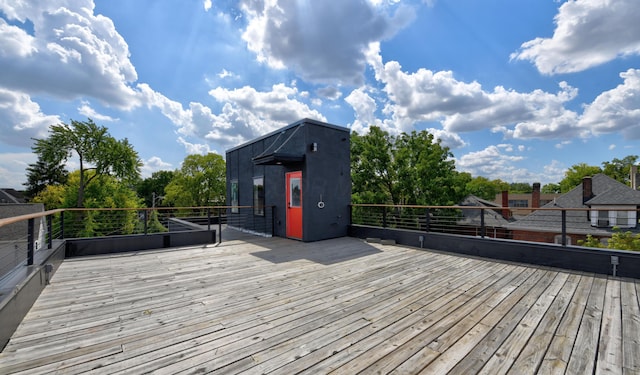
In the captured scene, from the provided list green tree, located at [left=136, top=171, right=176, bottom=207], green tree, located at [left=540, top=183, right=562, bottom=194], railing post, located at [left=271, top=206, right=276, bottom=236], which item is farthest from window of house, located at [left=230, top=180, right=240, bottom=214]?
green tree, located at [left=540, top=183, right=562, bottom=194]

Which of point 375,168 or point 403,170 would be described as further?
point 375,168

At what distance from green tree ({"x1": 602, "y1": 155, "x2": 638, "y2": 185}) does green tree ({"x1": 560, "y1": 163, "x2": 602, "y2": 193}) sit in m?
1.90

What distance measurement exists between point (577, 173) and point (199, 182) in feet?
176

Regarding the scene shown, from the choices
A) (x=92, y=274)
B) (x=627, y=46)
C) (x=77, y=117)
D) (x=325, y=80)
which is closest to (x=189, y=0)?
(x=325, y=80)

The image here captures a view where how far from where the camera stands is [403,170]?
63.4ft

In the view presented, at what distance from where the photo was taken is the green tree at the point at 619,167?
37500 millimetres

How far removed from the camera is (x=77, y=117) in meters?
20.0

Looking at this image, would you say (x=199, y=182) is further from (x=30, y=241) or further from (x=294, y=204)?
(x=30, y=241)

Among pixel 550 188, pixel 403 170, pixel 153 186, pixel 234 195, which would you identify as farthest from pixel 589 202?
pixel 550 188

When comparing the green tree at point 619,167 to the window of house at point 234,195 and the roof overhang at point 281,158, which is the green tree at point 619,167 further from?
the window of house at point 234,195

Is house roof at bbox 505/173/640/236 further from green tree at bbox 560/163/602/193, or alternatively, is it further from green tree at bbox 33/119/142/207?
green tree at bbox 33/119/142/207

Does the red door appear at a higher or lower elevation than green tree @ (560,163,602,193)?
lower

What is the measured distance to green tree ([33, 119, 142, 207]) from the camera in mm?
19016

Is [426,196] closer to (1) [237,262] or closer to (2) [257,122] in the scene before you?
(2) [257,122]
